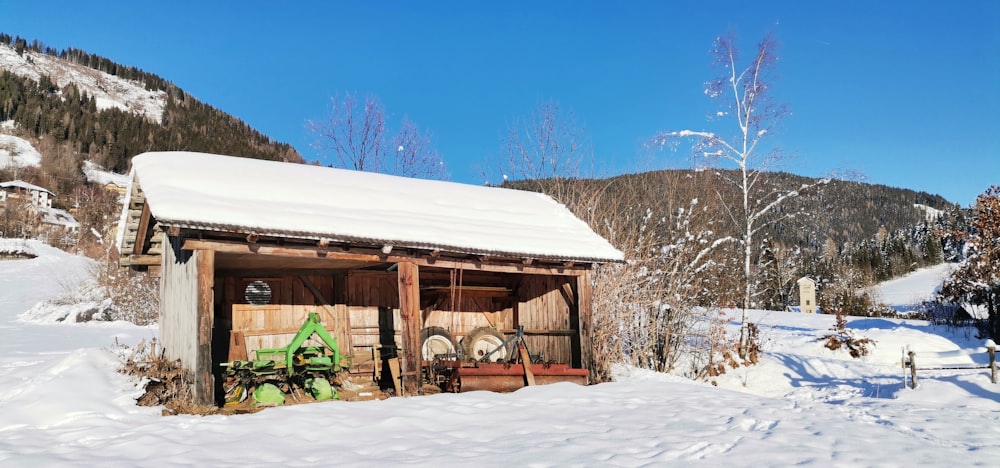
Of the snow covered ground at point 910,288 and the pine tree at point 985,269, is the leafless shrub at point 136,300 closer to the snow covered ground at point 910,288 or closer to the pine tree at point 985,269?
the pine tree at point 985,269

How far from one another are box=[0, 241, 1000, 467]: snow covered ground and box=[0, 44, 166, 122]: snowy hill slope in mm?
101290

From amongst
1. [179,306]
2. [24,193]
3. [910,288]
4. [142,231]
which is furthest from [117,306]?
[910,288]

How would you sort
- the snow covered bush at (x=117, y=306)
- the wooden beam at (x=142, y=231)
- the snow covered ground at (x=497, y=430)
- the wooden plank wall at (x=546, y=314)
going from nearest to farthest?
the snow covered ground at (x=497, y=430) → the wooden beam at (x=142, y=231) → the wooden plank wall at (x=546, y=314) → the snow covered bush at (x=117, y=306)

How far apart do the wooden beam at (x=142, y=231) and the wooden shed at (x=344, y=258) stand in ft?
0.12

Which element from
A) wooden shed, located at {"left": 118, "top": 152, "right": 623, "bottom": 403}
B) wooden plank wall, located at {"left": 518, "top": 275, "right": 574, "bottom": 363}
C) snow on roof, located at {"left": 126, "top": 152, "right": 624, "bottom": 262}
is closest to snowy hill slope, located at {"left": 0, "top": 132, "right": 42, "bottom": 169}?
wooden shed, located at {"left": 118, "top": 152, "right": 623, "bottom": 403}

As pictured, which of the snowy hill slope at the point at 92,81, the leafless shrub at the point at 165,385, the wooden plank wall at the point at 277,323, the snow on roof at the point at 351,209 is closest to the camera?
the leafless shrub at the point at 165,385

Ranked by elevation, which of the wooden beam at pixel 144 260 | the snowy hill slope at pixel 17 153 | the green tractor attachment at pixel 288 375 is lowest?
the green tractor attachment at pixel 288 375

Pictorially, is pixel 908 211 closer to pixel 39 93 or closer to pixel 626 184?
pixel 626 184

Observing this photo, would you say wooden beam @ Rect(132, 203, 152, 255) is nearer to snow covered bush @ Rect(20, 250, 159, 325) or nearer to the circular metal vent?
the circular metal vent

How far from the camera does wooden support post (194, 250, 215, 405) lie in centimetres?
964

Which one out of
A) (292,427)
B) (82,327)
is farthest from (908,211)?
(292,427)

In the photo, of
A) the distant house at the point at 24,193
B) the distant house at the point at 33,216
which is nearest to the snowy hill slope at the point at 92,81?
the distant house at the point at 24,193

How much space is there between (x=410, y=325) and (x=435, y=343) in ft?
9.63

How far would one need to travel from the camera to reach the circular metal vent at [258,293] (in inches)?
526
